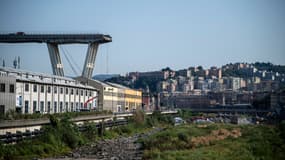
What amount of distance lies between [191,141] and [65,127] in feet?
44.0

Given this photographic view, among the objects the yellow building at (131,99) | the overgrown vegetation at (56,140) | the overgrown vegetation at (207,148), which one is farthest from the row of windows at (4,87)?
the yellow building at (131,99)

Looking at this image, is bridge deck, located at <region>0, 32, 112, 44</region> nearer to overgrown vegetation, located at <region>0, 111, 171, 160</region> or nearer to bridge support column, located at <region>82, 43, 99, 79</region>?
bridge support column, located at <region>82, 43, 99, 79</region>

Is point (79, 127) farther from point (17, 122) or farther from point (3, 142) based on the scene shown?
point (3, 142)

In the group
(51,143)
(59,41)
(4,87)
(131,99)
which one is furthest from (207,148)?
(131,99)

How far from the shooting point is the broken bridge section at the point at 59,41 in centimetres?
7231

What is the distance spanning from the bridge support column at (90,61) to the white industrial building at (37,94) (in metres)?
6.58

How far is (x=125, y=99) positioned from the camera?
8606cm

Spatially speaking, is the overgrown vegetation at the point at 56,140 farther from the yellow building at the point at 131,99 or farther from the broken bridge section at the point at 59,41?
Result: the yellow building at the point at 131,99

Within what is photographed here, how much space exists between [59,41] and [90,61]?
5378mm

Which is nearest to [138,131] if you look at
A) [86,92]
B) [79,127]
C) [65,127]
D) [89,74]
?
[86,92]

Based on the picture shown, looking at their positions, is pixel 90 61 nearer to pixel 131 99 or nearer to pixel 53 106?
pixel 131 99

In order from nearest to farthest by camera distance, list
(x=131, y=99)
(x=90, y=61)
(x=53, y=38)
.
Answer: (x=53, y=38) → (x=90, y=61) → (x=131, y=99)

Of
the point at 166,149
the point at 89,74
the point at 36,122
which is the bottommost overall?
the point at 166,149

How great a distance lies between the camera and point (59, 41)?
72438mm
